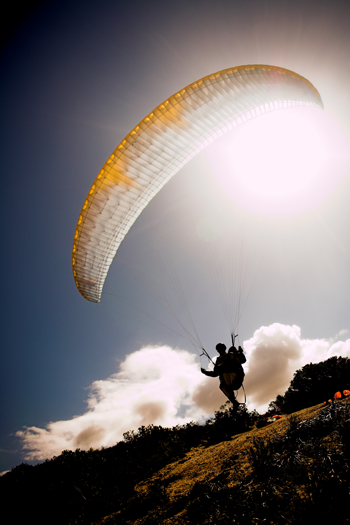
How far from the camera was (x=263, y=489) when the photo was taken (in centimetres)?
313

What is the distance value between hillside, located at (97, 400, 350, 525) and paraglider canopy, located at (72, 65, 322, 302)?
23.4 feet

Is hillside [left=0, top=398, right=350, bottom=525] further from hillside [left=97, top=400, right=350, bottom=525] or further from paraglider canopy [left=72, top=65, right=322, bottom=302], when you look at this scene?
paraglider canopy [left=72, top=65, right=322, bottom=302]

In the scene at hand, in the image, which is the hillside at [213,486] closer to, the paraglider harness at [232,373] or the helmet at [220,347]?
the paraglider harness at [232,373]

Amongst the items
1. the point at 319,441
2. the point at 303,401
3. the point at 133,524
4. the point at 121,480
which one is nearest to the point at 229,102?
the point at 319,441

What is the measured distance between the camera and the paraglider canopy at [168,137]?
6.62 meters

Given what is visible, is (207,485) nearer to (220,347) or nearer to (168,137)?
(220,347)

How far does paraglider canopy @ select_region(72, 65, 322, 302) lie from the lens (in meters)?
6.62

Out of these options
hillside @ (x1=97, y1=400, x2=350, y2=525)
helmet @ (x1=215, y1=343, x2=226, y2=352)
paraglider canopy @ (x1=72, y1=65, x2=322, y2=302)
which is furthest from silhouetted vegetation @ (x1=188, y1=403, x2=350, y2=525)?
paraglider canopy @ (x1=72, y1=65, x2=322, y2=302)

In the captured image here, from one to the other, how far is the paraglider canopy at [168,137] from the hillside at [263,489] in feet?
23.4

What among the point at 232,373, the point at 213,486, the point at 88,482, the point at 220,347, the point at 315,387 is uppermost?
the point at 220,347

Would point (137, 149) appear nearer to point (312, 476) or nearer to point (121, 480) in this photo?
point (312, 476)

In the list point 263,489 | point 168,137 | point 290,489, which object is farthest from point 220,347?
point 168,137

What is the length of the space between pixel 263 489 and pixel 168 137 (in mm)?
8356

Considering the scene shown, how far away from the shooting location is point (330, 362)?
55.5ft
